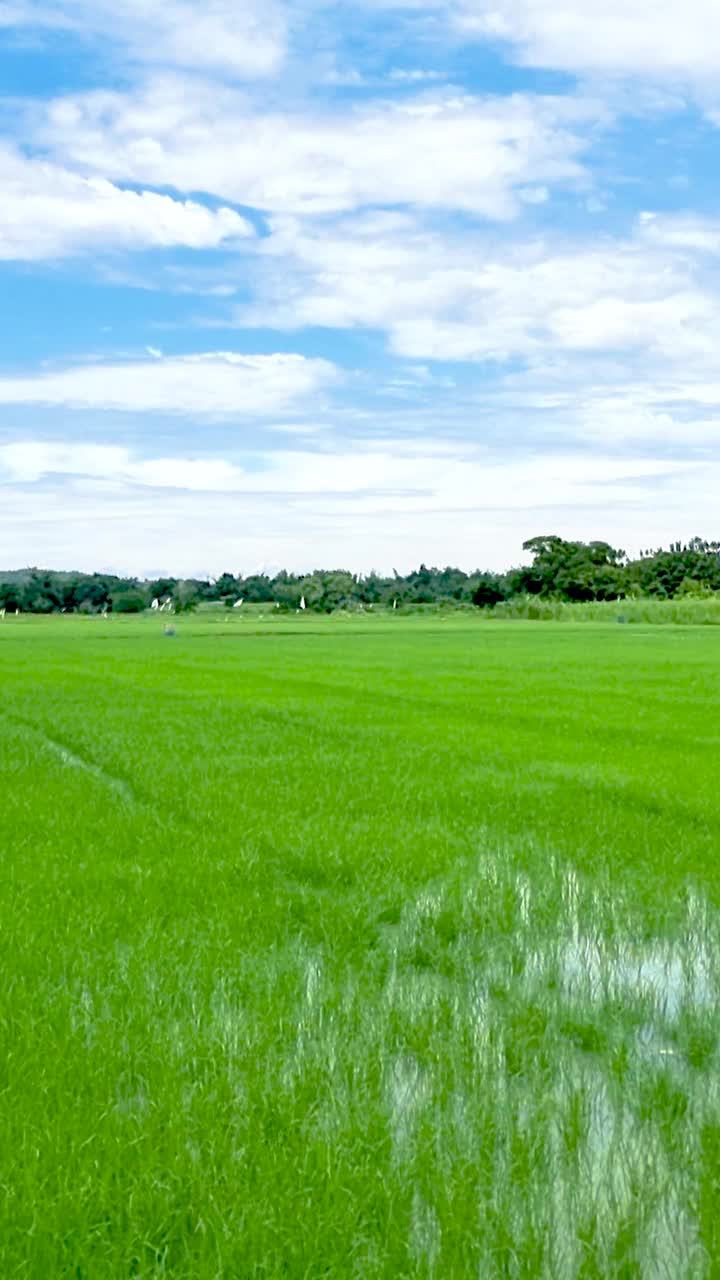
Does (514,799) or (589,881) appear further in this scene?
(514,799)

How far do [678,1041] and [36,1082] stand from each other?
2.16 m

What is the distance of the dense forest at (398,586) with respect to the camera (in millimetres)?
97312

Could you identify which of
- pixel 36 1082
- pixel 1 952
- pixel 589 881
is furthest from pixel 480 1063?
pixel 589 881

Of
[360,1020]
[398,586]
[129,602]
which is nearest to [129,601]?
[129,602]

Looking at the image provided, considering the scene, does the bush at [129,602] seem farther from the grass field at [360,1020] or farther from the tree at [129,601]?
the grass field at [360,1020]

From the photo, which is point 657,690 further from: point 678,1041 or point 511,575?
point 511,575

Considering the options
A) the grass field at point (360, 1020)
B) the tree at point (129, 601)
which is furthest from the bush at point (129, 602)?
the grass field at point (360, 1020)

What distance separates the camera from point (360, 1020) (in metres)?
4.59

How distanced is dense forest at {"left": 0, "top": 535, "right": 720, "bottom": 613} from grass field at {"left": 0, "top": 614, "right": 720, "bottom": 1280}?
286 ft

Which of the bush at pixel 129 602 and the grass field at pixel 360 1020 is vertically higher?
the bush at pixel 129 602

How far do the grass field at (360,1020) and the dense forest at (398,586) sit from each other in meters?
87.1

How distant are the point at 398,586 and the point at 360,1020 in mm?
110634

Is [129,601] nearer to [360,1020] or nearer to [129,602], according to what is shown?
[129,602]

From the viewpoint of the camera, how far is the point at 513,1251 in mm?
2975
